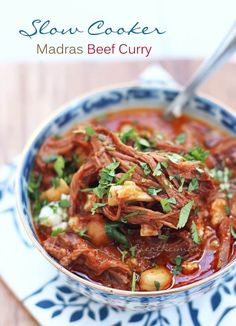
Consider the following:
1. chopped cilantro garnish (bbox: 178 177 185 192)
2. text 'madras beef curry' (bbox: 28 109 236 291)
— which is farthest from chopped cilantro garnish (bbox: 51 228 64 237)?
chopped cilantro garnish (bbox: 178 177 185 192)

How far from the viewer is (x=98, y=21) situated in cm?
282

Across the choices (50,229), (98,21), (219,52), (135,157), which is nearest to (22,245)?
(50,229)

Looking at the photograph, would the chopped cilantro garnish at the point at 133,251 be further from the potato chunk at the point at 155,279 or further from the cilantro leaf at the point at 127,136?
the cilantro leaf at the point at 127,136

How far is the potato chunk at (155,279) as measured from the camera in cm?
260

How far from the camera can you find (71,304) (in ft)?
9.71

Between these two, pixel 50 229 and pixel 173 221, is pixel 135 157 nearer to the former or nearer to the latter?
pixel 173 221

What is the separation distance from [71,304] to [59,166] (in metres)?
0.79

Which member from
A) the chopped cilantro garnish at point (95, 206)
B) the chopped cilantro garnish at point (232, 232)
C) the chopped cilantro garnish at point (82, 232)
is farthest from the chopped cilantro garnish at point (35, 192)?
the chopped cilantro garnish at point (232, 232)

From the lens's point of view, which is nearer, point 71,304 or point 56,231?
point 56,231

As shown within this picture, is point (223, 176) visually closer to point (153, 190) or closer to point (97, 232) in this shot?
point (153, 190)

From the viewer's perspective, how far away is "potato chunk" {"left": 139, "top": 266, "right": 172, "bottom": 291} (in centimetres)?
260

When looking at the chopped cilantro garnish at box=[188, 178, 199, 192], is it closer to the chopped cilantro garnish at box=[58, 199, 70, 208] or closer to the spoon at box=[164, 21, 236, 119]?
the chopped cilantro garnish at box=[58, 199, 70, 208]

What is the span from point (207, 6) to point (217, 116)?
1458 mm

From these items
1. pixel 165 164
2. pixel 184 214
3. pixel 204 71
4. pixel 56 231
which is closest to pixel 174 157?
pixel 165 164
